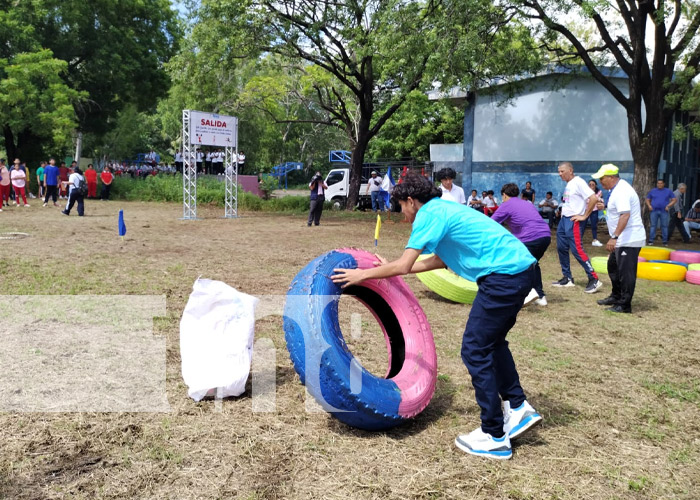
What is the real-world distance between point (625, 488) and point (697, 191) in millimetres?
30834

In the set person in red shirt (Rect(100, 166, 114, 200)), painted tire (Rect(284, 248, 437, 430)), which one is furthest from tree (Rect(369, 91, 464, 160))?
painted tire (Rect(284, 248, 437, 430))

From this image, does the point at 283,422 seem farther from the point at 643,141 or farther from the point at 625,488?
the point at 643,141

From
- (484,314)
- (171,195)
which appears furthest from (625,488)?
(171,195)

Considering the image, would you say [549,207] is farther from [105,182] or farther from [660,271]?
[105,182]

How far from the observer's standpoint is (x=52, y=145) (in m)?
29.7

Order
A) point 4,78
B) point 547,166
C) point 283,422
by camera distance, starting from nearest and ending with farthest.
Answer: point 283,422 < point 547,166 < point 4,78

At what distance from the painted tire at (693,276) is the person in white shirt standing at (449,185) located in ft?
14.6

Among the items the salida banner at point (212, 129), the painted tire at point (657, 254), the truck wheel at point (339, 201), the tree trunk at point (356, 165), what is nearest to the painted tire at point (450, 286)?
the painted tire at point (657, 254)

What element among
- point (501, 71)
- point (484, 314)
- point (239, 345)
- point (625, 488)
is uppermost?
point (501, 71)

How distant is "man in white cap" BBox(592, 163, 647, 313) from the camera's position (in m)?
7.23

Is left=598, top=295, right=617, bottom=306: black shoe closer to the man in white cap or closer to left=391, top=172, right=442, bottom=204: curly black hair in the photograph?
the man in white cap

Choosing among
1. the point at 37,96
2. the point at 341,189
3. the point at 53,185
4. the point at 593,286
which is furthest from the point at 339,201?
the point at 593,286

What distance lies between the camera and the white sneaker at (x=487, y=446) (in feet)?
11.4

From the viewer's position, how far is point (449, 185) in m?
8.96
